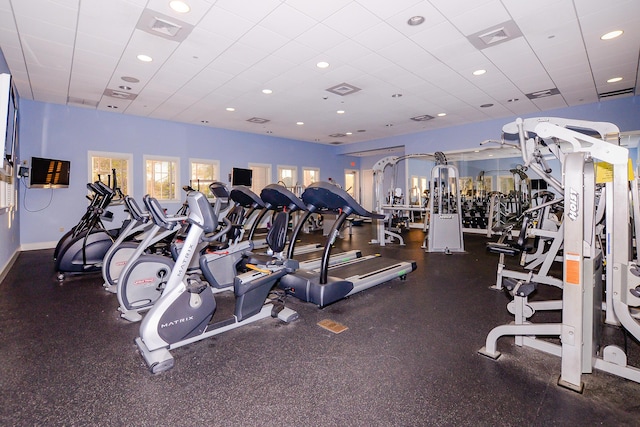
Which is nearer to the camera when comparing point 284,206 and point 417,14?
point 417,14

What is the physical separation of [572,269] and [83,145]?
8.84 meters

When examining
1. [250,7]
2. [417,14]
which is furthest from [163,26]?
[417,14]

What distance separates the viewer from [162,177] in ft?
27.8

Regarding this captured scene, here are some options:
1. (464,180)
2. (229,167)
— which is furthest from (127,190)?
(464,180)

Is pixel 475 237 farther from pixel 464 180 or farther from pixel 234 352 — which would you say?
pixel 234 352

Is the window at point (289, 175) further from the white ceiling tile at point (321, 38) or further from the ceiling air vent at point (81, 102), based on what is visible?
the white ceiling tile at point (321, 38)

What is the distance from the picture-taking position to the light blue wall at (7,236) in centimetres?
452

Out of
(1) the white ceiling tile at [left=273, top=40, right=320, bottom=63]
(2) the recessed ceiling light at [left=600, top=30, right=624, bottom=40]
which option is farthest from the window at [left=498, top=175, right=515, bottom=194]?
(1) the white ceiling tile at [left=273, top=40, right=320, bottom=63]

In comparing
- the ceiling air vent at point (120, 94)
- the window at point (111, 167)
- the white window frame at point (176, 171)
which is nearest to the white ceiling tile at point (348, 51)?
the ceiling air vent at point (120, 94)

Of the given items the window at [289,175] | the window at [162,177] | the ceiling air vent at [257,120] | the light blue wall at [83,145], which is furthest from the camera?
the window at [289,175]

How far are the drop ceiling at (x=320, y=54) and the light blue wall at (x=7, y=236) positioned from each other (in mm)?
1261

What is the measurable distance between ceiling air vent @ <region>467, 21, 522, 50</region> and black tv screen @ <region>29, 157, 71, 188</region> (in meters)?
7.77

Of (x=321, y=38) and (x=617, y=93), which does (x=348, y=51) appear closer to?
(x=321, y=38)

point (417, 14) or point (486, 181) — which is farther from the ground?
point (417, 14)
